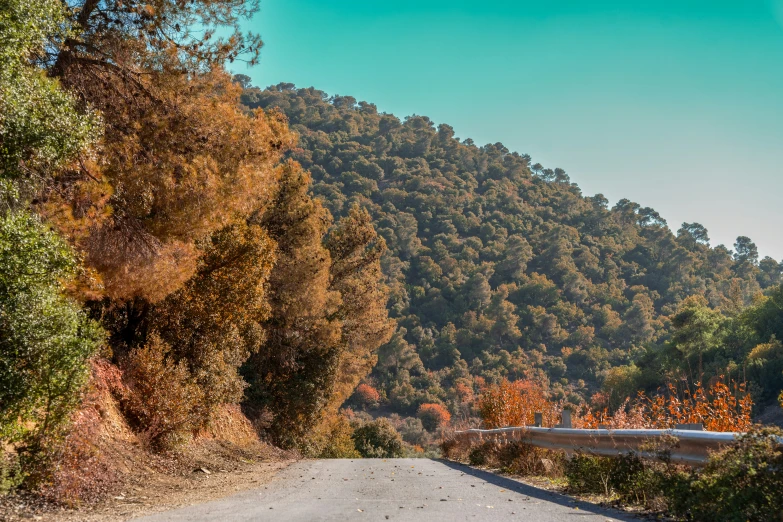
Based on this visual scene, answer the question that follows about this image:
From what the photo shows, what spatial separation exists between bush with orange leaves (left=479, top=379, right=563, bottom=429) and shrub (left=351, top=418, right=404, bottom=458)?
22039 millimetres

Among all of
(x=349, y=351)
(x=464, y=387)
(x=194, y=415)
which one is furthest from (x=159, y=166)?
(x=464, y=387)

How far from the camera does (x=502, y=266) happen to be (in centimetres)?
9694

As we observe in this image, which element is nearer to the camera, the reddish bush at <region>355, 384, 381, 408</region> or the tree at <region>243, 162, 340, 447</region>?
the tree at <region>243, 162, 340, 447</region>

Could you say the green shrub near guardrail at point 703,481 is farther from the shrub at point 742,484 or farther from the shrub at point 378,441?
the shrub at point 378,441

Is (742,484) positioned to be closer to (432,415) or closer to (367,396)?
(432,415)

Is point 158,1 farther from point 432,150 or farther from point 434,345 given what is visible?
point 432,150

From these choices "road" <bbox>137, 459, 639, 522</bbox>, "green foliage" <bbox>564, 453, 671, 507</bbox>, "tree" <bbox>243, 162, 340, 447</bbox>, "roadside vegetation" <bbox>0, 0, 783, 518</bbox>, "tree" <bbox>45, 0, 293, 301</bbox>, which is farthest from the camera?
"tree" <bbox>243, 162, 340, 447</bbox>

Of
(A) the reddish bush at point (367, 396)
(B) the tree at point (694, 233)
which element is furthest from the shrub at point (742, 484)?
(B) the tree at point (694, 233)

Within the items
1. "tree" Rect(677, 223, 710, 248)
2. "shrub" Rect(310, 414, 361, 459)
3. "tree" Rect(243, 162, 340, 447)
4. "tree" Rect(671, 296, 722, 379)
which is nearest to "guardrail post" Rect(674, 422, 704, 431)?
"tree" Rect(243, 162, 340, 447)

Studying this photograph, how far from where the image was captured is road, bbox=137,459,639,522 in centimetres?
662

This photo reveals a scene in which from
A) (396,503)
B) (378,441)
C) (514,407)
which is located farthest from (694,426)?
(378,441)

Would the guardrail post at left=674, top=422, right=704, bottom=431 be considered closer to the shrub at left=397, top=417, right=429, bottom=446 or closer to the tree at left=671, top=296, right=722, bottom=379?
the tree at left=671, top=296, right=722, bottom=379

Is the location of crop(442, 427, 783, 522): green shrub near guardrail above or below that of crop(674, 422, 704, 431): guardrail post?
below

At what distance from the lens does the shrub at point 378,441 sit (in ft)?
131
